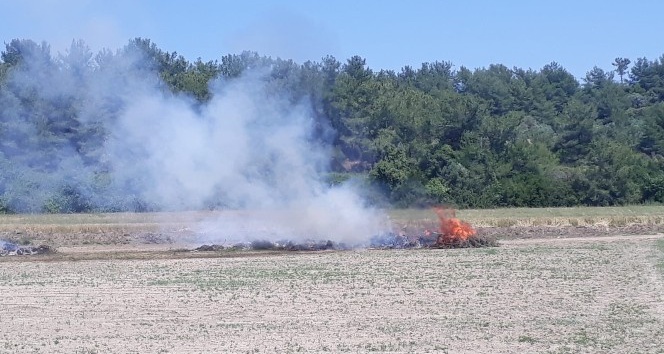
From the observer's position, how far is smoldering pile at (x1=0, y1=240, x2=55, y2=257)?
4004 centimetres

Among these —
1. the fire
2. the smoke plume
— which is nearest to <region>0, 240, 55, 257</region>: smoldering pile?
the smoke plume

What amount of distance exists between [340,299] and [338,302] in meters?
0.52

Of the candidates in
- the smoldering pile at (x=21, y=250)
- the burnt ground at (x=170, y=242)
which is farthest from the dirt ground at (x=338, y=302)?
the smoldering pile at (x=21, y=250)

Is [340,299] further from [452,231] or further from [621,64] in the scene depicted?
[621,64]

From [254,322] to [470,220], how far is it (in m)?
36.3

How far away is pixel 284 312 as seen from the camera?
22.8 m

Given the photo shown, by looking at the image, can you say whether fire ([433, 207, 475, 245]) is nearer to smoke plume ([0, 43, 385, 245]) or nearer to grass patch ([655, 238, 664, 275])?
smoke plume ([0, 43, 385, 245])

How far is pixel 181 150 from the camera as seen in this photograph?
43.2 metres

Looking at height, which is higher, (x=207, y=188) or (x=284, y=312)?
(x=207, y=188)

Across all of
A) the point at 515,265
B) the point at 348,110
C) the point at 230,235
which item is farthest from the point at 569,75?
the point at 515,265

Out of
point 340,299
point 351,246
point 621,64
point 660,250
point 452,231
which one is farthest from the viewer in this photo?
point 621,64

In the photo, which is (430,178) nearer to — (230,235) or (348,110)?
(348,110)

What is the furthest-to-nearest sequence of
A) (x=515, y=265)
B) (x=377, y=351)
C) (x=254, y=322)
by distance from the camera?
(x=515, y=265) → (x=254, y=322) → (x=377, y=351)

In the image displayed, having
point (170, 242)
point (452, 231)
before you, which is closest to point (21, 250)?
point (170, 242)
